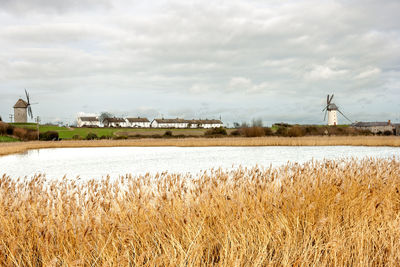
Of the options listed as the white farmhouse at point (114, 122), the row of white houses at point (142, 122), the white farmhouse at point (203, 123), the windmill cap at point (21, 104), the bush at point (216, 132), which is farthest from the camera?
the white farmhouse at point (203, 123)

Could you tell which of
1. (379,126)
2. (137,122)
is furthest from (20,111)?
(379,126)

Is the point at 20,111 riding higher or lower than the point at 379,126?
higher

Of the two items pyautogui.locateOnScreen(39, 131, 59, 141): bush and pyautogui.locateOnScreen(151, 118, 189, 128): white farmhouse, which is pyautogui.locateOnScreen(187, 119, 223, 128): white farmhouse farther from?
pyautogui.locateOnScreen(39, 131, 59, 141): bush

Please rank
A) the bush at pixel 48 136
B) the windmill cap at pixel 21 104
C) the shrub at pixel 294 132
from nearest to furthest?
the shrub at pixel 294 132 < the bush at pixel 48 136 < the windmill cap at pixel 21 104

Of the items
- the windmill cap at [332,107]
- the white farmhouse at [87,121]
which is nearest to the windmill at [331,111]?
the windmill cap at [332,107]

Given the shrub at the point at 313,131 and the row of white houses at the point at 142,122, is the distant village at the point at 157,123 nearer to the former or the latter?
the row of white houses at the point at 142,122

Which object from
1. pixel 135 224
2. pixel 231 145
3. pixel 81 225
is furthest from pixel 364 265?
pixel 231 145

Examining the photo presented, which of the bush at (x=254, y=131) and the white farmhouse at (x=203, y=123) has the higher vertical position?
the white farmhouse at (x=203, y=123)

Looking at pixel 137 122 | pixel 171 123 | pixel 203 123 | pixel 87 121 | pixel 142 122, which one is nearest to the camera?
pixel 87 121

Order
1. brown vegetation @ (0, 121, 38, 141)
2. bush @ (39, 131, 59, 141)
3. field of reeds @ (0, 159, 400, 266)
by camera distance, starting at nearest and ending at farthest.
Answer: field of reeds @ (0, 159, 400, 266)
bush @ (39, 131, 59, 141)
brown vegetation @ (0, 121, 38, 141)

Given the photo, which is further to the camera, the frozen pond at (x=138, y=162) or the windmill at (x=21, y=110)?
the windmill at (x=21, y=110)

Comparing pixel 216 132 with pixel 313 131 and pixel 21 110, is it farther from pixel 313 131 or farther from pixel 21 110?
pixel 21 110

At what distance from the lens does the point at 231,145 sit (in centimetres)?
4653

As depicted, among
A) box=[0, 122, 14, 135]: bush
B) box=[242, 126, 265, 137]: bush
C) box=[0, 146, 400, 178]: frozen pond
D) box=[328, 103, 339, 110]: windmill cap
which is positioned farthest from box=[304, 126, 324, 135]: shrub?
box=[0, 122, 14, 135]: bush
